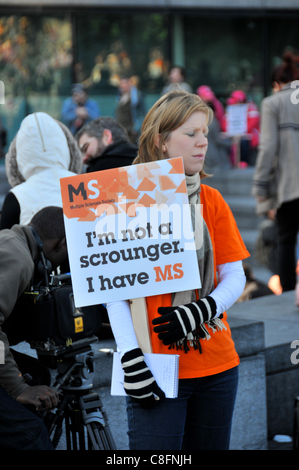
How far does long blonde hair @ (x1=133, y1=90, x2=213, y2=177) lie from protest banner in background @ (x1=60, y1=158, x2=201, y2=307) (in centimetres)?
10

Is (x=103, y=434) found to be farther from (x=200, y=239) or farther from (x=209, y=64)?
(x=209, y=64)

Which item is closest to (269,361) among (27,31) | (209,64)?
(27,31)

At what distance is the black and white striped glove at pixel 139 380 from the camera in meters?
2.07

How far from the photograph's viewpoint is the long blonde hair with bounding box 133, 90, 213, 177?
86.2 inches

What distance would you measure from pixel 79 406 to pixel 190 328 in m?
0.77

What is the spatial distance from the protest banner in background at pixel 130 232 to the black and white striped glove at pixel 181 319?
0.08m

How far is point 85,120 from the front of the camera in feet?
34.1

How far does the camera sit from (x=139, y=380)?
81.4 inches

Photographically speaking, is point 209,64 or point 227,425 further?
point 209,64

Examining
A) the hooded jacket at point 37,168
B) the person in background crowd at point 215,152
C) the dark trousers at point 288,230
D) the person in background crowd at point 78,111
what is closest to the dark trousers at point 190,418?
the hooded jacket at point 37,168

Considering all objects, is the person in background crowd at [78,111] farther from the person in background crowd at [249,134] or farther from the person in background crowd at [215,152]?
the person in background crowd at [249,134]

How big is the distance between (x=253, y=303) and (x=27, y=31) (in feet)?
31.6

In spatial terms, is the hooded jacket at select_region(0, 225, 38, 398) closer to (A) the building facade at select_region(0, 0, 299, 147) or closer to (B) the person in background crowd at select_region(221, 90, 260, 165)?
(A) the building facade at select_region(0, 0, 299, 147)

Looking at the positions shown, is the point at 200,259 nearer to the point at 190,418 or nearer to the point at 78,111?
the point at 190,418
